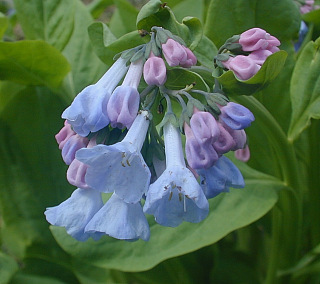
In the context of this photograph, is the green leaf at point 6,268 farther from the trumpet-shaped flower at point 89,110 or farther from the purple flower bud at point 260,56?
the purple flower bud at point 260,56

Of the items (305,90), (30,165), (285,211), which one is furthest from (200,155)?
(30,165)

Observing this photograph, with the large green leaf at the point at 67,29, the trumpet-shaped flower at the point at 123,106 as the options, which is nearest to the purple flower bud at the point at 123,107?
the trumpet-shaped flower at the point at 123,106

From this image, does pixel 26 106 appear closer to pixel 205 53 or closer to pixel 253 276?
pixel 205 53

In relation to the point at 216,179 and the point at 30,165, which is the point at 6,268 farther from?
the point at 216,179

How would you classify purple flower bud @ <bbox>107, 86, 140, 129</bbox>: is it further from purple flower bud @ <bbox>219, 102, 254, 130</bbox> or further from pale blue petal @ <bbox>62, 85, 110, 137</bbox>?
purple flower bud @ <bbox>219, 102, 254, 130</bbox>

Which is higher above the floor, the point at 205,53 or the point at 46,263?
the point at 205,53

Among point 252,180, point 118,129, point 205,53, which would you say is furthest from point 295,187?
point 118,129
